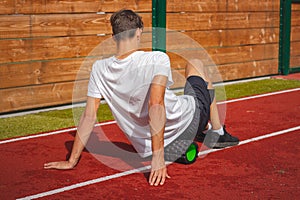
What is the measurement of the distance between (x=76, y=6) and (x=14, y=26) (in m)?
1.09

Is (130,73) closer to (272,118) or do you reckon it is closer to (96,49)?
(272,118)

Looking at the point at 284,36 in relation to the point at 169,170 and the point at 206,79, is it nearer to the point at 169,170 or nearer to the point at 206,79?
the point at 206,79

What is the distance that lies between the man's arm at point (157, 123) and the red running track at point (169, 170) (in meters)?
0.11

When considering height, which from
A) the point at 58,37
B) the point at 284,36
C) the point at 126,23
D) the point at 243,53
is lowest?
the point at 243,53

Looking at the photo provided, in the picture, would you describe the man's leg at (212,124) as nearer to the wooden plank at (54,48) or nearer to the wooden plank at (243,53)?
the wooden plank at (54,48)

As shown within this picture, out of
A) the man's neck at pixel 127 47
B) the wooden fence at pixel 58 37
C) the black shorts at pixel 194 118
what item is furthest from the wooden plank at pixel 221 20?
the man's neck at pixel 127 47

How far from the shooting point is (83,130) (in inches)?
188

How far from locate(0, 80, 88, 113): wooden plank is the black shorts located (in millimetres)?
3094

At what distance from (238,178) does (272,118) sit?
2.86 meters

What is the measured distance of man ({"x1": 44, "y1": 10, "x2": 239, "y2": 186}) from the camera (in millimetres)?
4316

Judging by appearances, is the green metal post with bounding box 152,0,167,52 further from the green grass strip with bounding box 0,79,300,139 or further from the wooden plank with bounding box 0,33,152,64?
the green grass strip with bounding box 0,79,300,139

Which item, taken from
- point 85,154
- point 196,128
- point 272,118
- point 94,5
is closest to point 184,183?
point 196,128

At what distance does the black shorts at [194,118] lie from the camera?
16.4 ft

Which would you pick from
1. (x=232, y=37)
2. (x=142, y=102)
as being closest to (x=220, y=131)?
(x=142, y=102)
